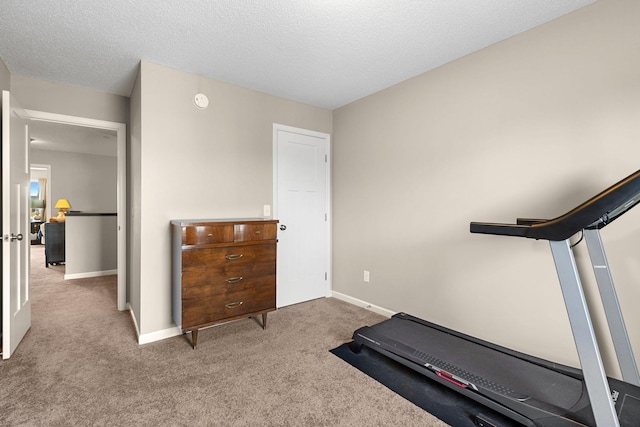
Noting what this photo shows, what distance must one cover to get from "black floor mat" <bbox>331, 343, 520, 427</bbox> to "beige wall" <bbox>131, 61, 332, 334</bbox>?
67.9 inches

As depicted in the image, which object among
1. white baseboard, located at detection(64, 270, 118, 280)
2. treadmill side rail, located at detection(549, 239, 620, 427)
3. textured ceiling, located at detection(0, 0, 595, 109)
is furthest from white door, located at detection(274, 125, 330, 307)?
white baseboard, located at detection(64, 270, 118, 280)

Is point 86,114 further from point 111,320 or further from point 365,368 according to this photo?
point 365,368

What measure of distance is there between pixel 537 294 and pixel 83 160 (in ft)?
29.2

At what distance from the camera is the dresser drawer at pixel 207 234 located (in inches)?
97.3

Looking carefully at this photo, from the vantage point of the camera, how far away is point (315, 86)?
3.22m

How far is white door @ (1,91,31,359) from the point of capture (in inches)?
89.8

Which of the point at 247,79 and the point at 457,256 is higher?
the point at 247,79

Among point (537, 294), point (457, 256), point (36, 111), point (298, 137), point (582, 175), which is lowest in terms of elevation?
point (537, 294)

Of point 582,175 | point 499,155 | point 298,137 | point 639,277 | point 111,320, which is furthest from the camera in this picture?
point 298,137

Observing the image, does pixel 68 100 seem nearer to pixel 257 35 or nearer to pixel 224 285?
pixel 257 35

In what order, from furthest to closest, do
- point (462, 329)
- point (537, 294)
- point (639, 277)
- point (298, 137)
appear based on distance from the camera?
1. point (298, 137)
2. point (462, 329)
3. point (537, 294)
4. point (639, 277)

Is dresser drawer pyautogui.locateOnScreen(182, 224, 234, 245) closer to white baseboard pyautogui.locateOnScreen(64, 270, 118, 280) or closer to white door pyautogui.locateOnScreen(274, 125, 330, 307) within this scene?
white door pyautogui.locateOnScreen(274, 125, 330, 307)

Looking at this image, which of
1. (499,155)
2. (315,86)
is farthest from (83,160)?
(499,155)

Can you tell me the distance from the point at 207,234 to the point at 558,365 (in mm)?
2622
